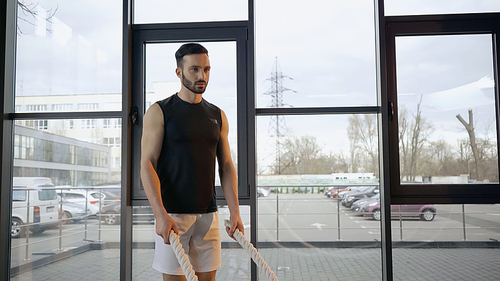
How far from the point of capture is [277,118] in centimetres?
278

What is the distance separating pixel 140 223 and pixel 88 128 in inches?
29.9

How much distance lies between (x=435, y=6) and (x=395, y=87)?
64 centimetres

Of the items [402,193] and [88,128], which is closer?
[402,193]

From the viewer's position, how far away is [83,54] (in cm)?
291

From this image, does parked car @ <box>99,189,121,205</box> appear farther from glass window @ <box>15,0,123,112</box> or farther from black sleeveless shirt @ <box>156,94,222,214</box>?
black sleeveless shirt @ <box>156,94,222,214</box>

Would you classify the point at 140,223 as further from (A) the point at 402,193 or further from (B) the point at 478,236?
(B) the point at 478,236

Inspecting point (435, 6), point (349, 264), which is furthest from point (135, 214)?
point (435, 6)

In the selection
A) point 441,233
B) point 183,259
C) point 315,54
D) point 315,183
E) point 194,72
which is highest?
point 315,54

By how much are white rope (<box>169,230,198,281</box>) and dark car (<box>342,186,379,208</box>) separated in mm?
1424

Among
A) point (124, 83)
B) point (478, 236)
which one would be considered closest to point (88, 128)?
point (124, 83)

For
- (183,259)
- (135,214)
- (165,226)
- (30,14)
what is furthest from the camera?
(30,14)

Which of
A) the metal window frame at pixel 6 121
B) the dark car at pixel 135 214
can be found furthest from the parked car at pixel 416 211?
the metal window frame at pixel 6 121

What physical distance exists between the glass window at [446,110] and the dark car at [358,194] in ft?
0.71

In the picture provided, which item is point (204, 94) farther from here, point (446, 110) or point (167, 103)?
point (446, 110)
